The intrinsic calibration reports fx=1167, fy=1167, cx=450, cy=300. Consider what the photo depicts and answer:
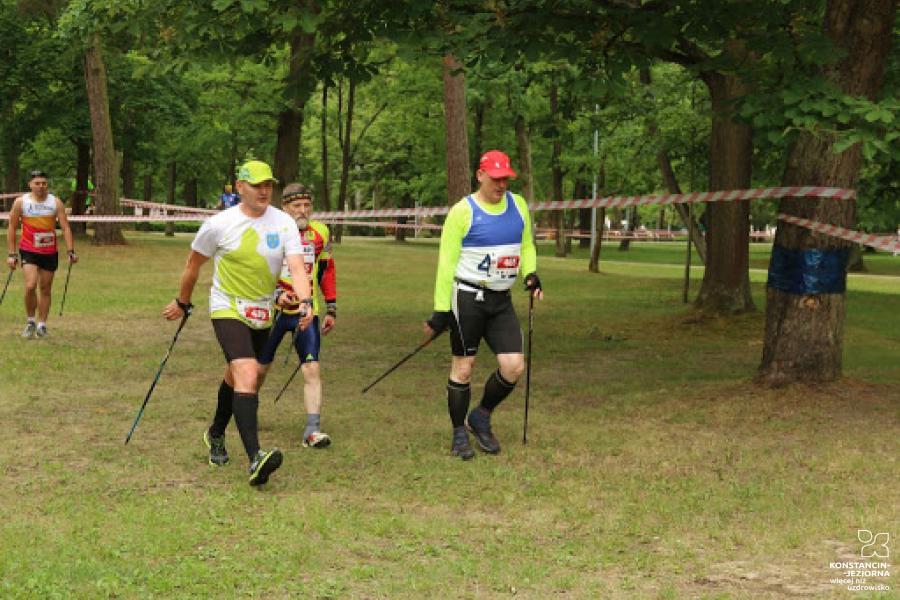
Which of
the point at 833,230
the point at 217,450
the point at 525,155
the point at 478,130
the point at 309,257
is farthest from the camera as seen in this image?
the point at 478,130

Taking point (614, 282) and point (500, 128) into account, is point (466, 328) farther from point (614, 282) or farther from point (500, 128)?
point (500, 128)

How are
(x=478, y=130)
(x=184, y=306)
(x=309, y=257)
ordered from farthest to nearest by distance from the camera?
(x=478, y=130), (x=309, y=257), (x=184, y=306)

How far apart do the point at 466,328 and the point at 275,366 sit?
5164mm

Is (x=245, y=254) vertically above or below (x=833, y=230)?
below

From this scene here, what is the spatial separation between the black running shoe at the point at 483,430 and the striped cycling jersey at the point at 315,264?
147cm

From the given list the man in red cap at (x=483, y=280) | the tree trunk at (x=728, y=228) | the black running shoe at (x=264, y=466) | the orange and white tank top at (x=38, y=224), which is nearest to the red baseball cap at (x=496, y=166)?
the man in red cap at (x=483, y=280)

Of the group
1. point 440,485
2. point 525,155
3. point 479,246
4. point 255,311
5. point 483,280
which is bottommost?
point 440,485

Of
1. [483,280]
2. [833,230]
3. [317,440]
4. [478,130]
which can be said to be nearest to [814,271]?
[833,230]

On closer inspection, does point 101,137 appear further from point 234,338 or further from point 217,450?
point 234,338

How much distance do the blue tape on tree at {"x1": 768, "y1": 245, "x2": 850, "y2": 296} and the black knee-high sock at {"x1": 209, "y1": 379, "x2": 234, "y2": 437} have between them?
5.12 meters

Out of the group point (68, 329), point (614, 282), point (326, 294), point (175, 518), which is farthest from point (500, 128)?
point (175, 518)

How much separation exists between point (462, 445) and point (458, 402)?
1.08ft

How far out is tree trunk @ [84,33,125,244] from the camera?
103 ft

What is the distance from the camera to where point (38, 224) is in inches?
556
